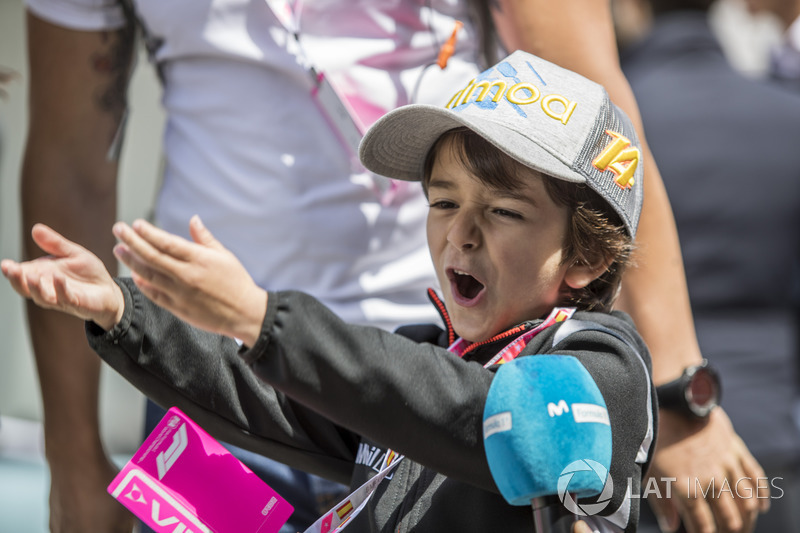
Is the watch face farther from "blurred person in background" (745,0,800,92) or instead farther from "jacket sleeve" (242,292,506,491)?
"blurred person in background" (745,0,800,92)

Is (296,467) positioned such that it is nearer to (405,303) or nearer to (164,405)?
(164,405)

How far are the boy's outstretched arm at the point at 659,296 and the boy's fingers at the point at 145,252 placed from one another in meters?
0.91

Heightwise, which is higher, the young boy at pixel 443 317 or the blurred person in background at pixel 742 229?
the young boy at pixel 443 317

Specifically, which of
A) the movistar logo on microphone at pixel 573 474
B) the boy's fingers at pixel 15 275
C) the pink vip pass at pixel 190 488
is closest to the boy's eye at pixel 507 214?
the movistar logo on microphone at pixel 573 474

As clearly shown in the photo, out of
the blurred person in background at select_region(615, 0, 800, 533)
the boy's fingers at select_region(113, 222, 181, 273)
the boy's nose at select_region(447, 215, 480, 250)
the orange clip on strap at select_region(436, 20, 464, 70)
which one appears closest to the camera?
the boy's fingers at select_region(113, 222, 181, 273)

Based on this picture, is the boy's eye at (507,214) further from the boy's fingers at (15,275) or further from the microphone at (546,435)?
the boy's fingers at (15,275)

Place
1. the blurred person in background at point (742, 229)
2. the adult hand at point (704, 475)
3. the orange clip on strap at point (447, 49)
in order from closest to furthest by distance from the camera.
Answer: the adult hand at point (704, 475)
the orange clip on strap at point (447, 49)
the blurred person in background at point (742, 229)

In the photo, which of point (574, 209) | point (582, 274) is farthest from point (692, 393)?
point (574, 209)

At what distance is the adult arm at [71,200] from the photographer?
78.9 inches

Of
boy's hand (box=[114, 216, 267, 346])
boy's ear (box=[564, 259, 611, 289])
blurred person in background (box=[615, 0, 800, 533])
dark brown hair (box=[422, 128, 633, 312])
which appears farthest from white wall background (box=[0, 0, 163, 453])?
boy's hand (box=[114, 216, 267, 346])

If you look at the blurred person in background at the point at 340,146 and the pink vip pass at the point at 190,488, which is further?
the blurred person in background at the point at 340,146

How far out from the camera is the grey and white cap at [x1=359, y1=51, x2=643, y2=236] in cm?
142

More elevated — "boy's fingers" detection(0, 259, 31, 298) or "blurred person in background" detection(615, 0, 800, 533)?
"boy's fingers" detection(0, 259, 31, 298)

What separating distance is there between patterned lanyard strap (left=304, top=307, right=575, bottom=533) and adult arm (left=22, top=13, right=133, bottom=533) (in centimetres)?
76
